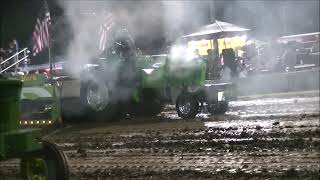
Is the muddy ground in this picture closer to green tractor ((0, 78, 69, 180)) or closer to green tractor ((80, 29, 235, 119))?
green tractor ((80, 29, 235, 119))

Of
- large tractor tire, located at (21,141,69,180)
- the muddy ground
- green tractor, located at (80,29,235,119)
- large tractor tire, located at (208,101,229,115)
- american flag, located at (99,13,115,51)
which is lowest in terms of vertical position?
the muddy ground

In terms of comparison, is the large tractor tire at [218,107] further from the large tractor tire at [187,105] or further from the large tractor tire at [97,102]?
the large tractor tire at [97,102]

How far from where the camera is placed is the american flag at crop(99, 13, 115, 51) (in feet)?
33.1

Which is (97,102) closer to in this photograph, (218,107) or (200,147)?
(218,107)

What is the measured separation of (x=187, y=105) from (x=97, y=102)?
220 centimetres

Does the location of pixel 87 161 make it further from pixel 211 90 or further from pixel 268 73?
pixel 268 73

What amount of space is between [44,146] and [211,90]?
7.68 m

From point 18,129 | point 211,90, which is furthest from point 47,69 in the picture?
point 18,129

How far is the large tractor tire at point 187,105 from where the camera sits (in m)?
12.2

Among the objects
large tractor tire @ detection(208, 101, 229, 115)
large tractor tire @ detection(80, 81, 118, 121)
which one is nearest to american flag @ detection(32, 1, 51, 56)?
large tractor tire @ detection(80, 81, 118, 121)

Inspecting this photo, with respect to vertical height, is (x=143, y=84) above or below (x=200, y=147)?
above

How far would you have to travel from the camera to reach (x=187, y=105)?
40.3ft

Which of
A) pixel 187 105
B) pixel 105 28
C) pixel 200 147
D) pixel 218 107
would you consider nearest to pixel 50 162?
pixel 200 147

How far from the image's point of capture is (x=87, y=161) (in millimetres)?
7562
